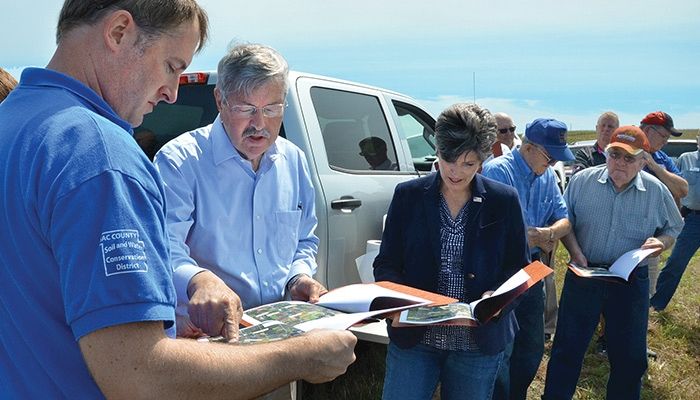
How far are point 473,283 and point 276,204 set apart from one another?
92 centimetres

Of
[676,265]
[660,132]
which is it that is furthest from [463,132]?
[676,265]

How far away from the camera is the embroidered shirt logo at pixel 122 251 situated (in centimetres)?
95

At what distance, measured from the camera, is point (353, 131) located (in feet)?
13.4

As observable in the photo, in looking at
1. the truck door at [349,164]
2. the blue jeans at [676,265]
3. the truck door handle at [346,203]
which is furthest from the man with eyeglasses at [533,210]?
the blue jeans at [676,265]

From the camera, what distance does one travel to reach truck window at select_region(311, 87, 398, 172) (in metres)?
3.73

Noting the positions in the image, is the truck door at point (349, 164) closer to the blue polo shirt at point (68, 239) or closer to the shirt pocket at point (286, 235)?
the shirt pocket at point (286, 235)

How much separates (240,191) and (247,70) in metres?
0.46

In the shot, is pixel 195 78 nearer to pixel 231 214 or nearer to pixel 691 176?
pixel 231 214

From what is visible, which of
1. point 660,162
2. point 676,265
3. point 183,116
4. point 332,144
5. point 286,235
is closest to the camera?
point 286,235

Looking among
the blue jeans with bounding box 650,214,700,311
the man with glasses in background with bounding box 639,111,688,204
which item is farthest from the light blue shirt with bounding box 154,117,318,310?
the blue jeans with bounding box 650,214,700,311

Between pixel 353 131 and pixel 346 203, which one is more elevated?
pixel 353 131

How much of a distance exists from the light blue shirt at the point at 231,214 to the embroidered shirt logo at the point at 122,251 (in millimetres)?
1159

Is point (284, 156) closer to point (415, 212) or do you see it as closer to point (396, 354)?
point (415, 212)

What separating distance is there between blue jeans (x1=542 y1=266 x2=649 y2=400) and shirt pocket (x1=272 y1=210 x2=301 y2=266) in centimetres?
223
